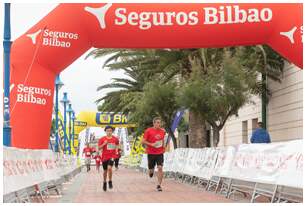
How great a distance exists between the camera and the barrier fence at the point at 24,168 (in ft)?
29.9

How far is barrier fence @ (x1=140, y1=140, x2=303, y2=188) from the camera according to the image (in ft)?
30.5

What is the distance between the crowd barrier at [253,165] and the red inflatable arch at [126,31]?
288cm

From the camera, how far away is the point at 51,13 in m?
14.7

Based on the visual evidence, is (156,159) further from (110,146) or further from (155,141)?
(110,146)

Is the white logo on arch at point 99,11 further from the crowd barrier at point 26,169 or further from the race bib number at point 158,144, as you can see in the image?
the crowd barrier at point 26,169

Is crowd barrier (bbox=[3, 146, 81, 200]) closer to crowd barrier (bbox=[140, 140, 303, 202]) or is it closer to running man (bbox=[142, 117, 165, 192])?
running man (bbox=[142, 117, 165, 192])

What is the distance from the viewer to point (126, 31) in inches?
584

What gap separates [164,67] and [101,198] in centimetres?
1271

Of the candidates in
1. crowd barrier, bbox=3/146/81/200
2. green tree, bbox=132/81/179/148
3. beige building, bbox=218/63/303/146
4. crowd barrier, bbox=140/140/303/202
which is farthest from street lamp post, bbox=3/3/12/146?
green tree, bbox=132/81/179/148

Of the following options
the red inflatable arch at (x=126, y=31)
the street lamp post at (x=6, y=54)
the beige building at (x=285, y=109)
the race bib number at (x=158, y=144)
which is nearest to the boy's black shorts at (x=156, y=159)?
the race bib number at (x=158, y=144)

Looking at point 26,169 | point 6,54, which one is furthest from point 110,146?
point 26,169

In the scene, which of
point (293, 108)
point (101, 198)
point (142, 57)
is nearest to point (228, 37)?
point (101, 198)

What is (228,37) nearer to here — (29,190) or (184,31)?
(184,31)

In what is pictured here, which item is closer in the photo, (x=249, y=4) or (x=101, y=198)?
(x=101, y=198)
